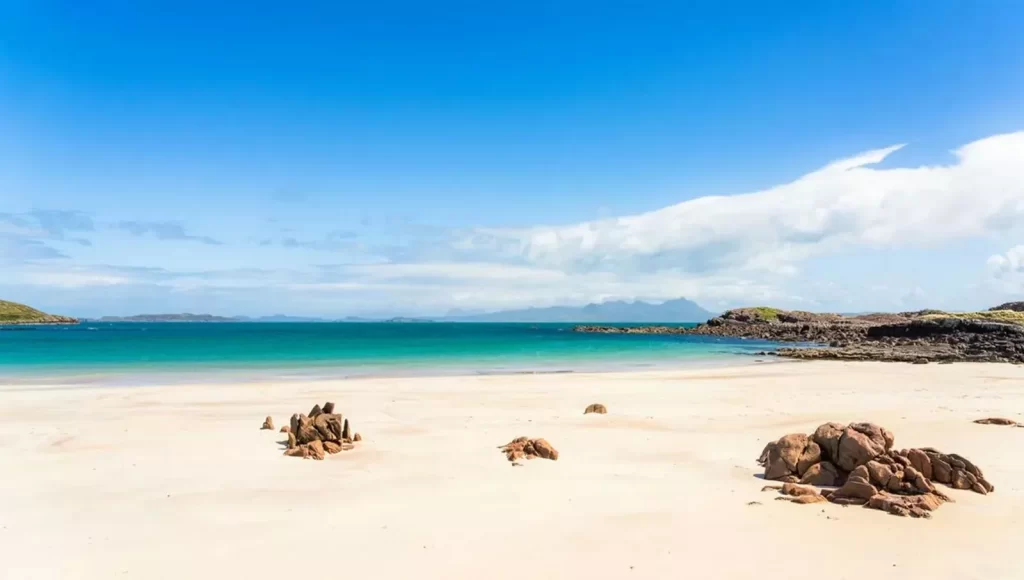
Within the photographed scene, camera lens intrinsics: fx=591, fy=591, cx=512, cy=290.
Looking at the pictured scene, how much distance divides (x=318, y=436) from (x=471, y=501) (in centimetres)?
567

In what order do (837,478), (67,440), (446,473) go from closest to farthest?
(837,478), (446,473), (67,440)

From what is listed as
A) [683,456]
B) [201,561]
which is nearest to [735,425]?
[683,456]

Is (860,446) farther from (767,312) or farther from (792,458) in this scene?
(767,312)

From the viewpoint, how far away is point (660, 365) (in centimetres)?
4328

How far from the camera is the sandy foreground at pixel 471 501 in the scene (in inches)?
294

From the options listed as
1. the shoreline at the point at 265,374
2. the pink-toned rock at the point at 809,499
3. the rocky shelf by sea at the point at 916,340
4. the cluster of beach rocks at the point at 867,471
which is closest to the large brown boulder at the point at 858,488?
the cluster of beach rocks at the point at 867,471

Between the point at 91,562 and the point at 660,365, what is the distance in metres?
39.3

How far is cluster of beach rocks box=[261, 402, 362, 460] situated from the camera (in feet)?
44.3

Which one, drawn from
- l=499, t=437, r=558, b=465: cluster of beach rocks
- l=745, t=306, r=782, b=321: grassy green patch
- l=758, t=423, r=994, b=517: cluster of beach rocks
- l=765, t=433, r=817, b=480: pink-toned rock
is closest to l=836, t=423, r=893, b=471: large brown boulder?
l=758, t=423, r=994, b=517: cluster of beach rocks

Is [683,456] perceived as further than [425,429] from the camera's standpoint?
No

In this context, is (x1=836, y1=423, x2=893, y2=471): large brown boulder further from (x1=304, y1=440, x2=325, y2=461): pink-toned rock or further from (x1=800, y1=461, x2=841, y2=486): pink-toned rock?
(x1=304, y1=440, x2=325, y2=461): pink-toned rock

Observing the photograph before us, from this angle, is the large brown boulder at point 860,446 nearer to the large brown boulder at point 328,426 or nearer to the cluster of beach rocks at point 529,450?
the cluster of beach rocks at point 529,450

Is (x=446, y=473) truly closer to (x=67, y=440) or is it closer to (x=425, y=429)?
(x=425, y=429)

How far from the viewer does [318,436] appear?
1409 centimetres
